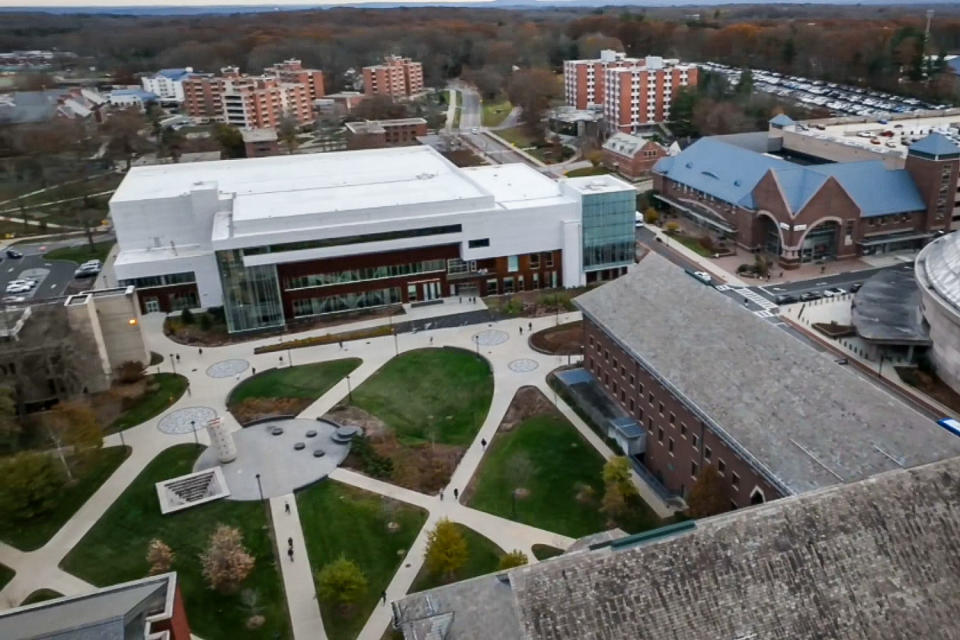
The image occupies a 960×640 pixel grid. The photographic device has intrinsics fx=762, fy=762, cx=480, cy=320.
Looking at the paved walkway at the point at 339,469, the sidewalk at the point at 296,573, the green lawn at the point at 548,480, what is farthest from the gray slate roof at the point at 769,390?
the sidewalk at the point at 296,573

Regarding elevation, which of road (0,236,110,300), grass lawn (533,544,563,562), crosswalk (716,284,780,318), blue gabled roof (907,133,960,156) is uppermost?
blue gabled roof (907,133,960,156)

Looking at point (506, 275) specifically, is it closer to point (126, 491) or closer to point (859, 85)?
point (126, 491)

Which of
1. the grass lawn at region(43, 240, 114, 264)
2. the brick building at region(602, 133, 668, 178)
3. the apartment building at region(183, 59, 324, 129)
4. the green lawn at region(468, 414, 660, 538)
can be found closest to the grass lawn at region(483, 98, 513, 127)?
the apartment building at region(183, 59, 324, 129)

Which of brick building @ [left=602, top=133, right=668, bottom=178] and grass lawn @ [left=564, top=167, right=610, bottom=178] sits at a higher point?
brick building @ [left=602, top=133, right=668, bottom=178]

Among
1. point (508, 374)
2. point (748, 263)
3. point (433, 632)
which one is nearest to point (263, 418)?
point (508, 374)

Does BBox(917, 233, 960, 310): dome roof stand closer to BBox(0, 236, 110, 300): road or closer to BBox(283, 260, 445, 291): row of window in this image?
BBox(283, 260, 445, 291): row of window

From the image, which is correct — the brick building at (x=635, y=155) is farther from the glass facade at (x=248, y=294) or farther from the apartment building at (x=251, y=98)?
the apartment building at (x=251, y=98)
